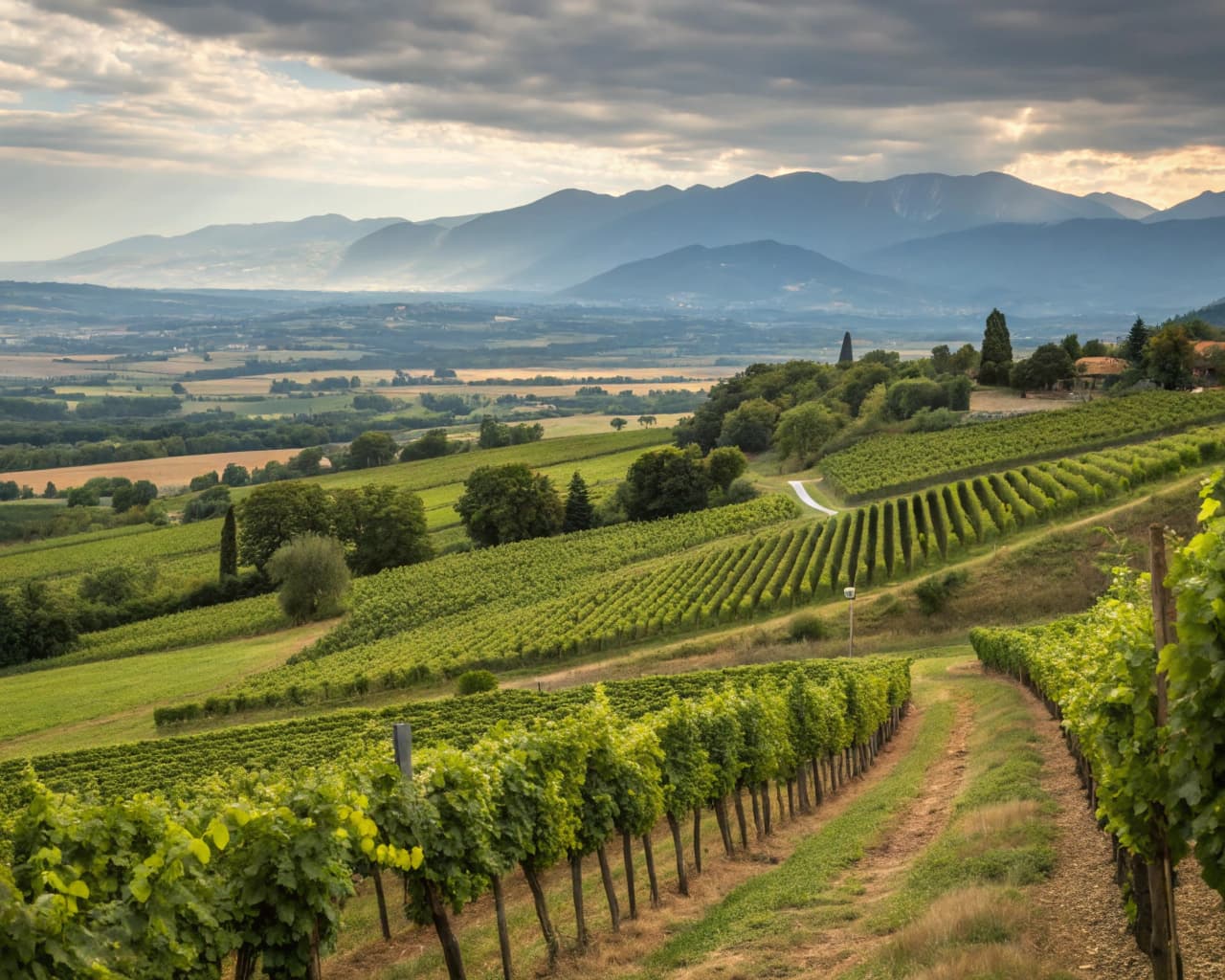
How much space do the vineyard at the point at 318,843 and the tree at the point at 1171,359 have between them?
98770mm

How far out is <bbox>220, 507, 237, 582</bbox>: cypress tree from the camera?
9394cm

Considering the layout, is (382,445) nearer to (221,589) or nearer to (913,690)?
(221,589)

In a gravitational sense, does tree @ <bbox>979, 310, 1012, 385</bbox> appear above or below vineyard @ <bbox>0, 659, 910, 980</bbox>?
above

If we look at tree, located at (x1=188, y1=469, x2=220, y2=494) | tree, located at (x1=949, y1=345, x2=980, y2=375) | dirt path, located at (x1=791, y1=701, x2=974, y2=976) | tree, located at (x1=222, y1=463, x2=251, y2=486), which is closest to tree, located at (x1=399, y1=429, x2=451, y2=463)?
tree, located at (x1=222, y1=463, x2=251, y2=486)

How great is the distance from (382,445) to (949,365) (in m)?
78.1

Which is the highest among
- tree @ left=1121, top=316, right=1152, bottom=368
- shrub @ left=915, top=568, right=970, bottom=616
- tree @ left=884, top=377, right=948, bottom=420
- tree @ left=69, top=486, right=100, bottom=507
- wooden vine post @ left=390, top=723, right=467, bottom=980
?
tree @ left=1121, top=316, right=1152, bottom=368

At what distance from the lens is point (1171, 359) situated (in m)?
106

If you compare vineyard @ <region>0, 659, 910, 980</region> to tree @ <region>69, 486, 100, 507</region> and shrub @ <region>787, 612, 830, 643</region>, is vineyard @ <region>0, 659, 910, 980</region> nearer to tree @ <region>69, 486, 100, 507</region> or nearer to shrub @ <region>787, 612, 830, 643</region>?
shrub @ <region>787, 612, 830, 643</region>

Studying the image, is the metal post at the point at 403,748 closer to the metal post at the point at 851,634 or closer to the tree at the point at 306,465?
the metal post at the point at 851,634

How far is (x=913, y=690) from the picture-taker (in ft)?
152

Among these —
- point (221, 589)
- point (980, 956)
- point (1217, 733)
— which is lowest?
point (221, 589)

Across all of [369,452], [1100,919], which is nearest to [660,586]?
[1100,919]

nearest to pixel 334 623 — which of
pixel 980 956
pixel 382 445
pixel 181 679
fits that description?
pixel 181 679

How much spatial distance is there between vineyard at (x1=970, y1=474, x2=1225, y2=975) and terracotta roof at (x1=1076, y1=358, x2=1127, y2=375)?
112059 millimetres
